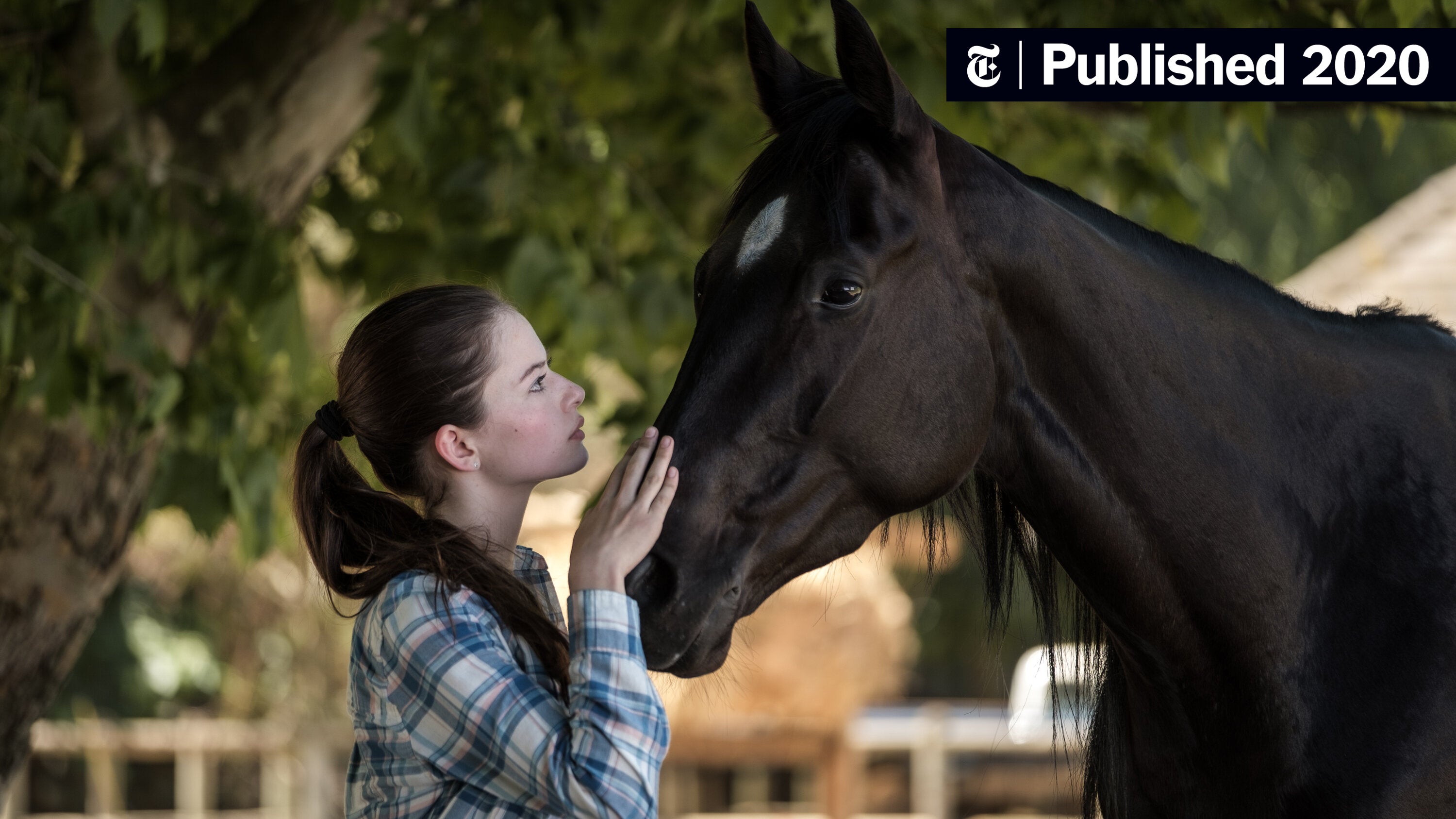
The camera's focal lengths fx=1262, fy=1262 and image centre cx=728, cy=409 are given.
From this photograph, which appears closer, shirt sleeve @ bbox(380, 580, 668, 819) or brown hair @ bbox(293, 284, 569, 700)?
shirt sleeve @ bbox(380, 580, 668, 819)

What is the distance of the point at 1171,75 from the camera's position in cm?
270

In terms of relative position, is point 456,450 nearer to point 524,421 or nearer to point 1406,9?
point 524,421

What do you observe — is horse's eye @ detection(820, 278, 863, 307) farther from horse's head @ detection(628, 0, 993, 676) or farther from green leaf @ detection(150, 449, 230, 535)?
green leaf @ detection(150, 449, 230, 535)

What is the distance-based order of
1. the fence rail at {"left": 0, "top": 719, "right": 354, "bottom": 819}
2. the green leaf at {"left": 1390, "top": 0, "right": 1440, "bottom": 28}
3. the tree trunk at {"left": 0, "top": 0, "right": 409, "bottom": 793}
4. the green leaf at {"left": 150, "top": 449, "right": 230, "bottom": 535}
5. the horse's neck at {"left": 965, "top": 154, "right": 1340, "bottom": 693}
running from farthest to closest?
the fence rail at {"left": 0, "top": 719, "right": 354, "bottom": 819} → the tree trunk at {"left": 0, "top": 0, "right": 409, "bottom": 793} → the green leaf at {"left": 150, "top": 449, "right": 230, "bottom": 535} → the green leaf at {"left": 1390, "top": 0, "right": 1440, "bottom": 28} → the horse's neck at {"left": 965, "top": 154, "right": 1340, "bottom": 693}

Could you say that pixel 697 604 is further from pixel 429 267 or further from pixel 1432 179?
pixel 1432 179

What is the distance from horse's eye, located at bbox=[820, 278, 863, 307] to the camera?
1364mm

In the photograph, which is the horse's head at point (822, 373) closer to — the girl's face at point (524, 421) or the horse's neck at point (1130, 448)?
the horse's neck at point (1130, 448)

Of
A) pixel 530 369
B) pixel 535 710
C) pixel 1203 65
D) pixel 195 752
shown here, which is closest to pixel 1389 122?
pixel 1203 65

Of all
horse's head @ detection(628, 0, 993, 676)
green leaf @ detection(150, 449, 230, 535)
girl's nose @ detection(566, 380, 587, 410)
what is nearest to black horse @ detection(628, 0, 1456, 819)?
horse's head @ detection(628, 0, 993, 676)

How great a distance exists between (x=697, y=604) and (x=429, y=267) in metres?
2.46

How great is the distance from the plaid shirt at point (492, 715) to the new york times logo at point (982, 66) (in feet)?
5.44

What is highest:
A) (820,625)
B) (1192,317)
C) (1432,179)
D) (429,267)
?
(1432,179)

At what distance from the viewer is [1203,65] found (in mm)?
2637

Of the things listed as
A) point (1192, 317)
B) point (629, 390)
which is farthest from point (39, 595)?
point (629, 390)
